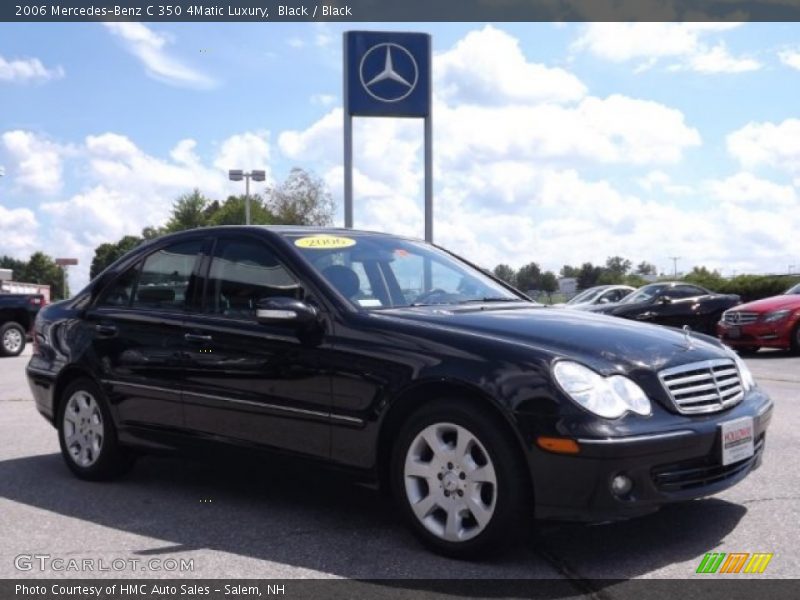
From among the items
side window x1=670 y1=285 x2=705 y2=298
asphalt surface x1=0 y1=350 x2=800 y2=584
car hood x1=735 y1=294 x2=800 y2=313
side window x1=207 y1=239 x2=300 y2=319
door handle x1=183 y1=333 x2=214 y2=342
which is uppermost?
side window x1=207 y1=239 x2=300 y2=319

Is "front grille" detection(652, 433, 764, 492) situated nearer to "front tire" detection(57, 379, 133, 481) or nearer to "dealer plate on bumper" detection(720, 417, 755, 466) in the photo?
"dealer plate on bumper" detection(720, 417, 755, 466)

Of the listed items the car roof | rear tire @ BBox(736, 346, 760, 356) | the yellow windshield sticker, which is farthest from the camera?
rear tire @ BBox(736, 346, 760, 356)

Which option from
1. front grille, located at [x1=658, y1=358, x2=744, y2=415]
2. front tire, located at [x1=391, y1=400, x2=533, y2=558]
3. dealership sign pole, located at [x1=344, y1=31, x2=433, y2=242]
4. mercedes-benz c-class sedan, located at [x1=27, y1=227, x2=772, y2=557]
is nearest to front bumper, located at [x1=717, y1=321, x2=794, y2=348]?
dealership sign pole, located at [x1=344, y1=31, x2=433, y2=242]

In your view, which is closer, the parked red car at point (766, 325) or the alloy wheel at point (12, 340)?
the parked red car at point (766, 325)

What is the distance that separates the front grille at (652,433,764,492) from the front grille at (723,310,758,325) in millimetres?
12181

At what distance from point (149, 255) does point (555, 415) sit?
10.4 ft

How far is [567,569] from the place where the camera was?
3.97 meters

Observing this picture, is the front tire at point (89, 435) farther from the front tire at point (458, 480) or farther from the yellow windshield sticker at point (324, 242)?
the front tire at point (458, 480)

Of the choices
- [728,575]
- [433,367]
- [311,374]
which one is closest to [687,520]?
[728,575]

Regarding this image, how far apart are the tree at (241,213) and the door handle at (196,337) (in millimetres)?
47230

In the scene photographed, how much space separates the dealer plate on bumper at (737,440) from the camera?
4.12 m

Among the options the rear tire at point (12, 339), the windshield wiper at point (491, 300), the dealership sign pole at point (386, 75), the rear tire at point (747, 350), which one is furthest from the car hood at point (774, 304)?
the rear tire at point (12, 339)

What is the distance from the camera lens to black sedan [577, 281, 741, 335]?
18906 millimetres

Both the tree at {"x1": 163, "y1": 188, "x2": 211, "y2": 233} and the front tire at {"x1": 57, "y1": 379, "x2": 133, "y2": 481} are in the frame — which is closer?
the front tire at {"x1": 57, "y1": 379, "x2": 133, "y2": 481}
